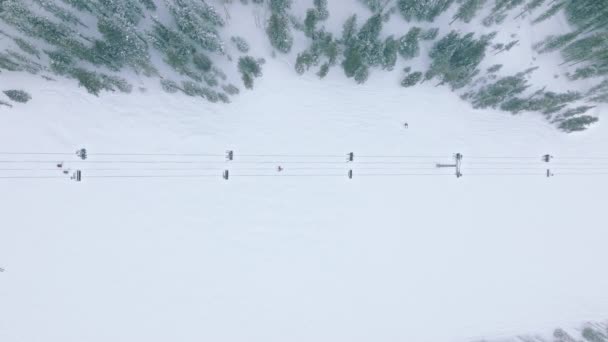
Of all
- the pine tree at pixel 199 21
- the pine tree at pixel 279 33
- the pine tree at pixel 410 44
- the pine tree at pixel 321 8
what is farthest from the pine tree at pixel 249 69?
the pine tree at pixel 410 44

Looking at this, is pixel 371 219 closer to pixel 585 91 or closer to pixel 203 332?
pixel 203 332

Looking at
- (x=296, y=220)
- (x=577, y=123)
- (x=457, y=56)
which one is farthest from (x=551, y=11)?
(x=296, y=220)

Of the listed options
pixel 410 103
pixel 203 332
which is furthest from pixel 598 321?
pixel 203 332

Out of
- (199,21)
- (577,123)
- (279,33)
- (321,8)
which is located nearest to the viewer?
(199,21)

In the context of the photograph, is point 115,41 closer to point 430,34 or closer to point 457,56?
point 430,34

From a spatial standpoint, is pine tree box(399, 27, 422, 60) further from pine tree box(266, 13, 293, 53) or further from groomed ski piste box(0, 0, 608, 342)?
pine tree box(266, 13, 293, 53)

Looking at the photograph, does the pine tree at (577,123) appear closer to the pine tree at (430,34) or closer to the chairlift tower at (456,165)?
the chairlift tower at (456,165)
